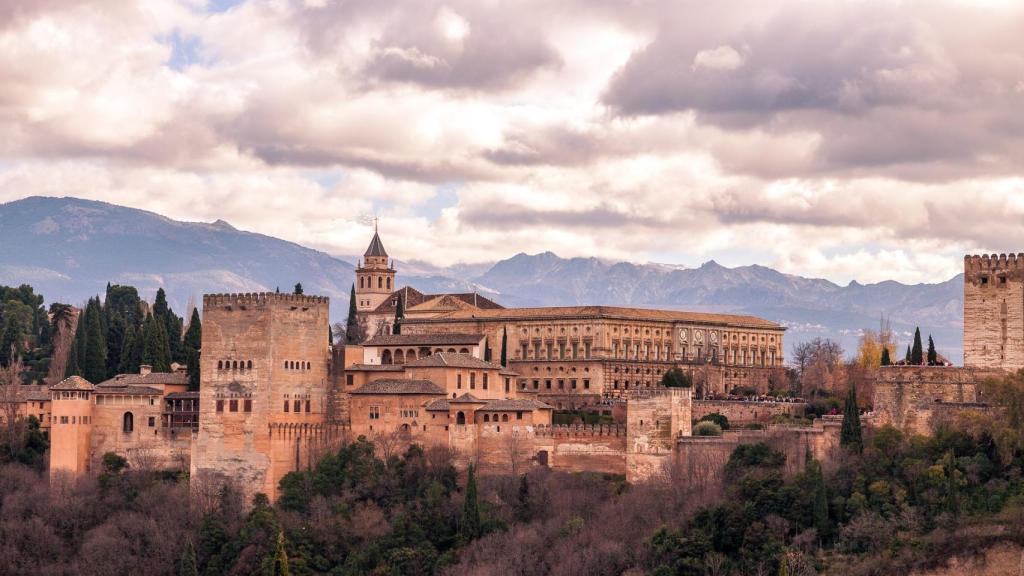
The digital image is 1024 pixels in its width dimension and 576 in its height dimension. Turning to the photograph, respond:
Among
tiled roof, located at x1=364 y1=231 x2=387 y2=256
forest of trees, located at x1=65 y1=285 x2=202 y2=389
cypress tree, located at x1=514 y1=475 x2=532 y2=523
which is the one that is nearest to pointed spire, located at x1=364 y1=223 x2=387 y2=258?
tiled roof, located at x1=364 y1=231 x2=387 y2=256

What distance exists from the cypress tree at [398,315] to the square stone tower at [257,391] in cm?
2426

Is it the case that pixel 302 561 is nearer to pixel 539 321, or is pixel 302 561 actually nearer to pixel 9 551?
pixel 9 551

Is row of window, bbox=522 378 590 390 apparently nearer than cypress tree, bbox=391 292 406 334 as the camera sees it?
Yes

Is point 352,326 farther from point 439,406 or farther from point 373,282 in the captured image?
point 439,406

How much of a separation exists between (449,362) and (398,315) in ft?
82.5

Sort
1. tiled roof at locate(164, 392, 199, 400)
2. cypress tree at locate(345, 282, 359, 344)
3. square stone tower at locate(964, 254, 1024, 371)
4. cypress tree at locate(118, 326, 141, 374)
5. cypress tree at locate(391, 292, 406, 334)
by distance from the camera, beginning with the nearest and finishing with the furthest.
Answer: square stone tower at locate(964, 254, 1024, 371) < tiled roof at locate(164, 392, 199, 400) < cypress tree at locate(118, 326, 141, 374) < cypress tree at locate(391, 292, 406, 334) < cypress tree at locate(345, 282, 359, 344)

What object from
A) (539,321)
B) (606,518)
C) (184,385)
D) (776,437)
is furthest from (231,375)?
(539,321)

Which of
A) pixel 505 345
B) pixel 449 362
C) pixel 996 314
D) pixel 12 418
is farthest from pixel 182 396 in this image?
pixel 996 314

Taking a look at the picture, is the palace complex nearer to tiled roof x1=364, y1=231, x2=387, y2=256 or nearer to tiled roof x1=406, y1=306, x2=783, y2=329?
tiled roof x1=406, y1=306, x2=783, y2=329

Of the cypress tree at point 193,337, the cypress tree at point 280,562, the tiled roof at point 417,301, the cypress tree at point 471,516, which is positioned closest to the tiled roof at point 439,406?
the cypress tree at point 471,516

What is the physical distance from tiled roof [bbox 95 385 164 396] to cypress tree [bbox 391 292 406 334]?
23.6 m

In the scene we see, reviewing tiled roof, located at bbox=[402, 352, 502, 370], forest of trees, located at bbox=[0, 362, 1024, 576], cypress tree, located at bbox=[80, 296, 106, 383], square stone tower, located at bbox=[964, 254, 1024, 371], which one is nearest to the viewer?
forest of trees, located at bbox=[0, 362, 1024, 576]

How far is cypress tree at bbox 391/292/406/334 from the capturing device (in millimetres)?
95500

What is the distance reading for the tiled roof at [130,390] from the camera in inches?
2872
